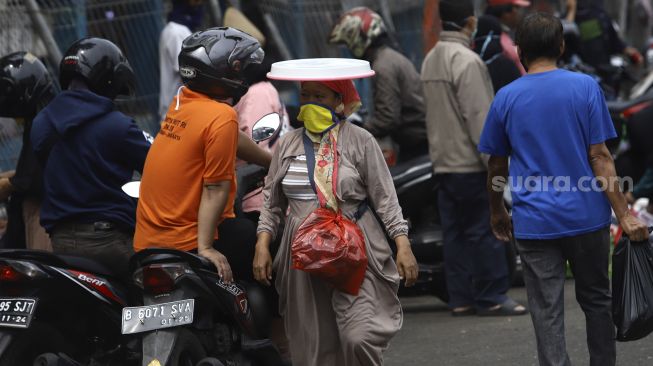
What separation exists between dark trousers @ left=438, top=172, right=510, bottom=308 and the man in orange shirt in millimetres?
2645

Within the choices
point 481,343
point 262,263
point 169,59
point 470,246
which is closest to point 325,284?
point 262,263

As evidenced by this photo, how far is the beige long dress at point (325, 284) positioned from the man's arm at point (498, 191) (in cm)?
55

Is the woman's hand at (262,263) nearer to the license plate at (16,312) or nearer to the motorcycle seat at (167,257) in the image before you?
the motorcycle seat at (167,257)

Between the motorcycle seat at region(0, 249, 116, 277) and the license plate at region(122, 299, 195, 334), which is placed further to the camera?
the motorcycle seat at region(0, 249, 116, 277)

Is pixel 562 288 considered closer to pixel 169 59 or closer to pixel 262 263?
pixel 262 263

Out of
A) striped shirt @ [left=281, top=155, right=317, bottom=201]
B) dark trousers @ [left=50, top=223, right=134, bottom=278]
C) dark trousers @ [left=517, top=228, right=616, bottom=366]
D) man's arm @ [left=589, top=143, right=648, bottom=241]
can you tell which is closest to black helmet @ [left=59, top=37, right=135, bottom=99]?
dark trousers @ [left=50, top=223, right=134, bottom=278]

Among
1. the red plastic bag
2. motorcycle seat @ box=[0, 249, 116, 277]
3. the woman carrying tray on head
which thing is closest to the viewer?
the red plastic bag

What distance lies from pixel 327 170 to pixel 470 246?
297 cm

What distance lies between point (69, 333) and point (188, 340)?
2.24 ft

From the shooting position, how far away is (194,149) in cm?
538

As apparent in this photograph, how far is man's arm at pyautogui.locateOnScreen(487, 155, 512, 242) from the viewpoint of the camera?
560 centimetres

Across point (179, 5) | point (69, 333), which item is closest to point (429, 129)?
point (179, 5)

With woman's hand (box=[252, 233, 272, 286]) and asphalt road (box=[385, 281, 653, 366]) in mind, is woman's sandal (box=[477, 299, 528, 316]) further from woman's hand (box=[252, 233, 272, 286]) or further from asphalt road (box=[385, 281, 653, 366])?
woman's hand (box=[252, 233, 272, 286])

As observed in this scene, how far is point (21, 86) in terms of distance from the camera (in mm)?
6246
